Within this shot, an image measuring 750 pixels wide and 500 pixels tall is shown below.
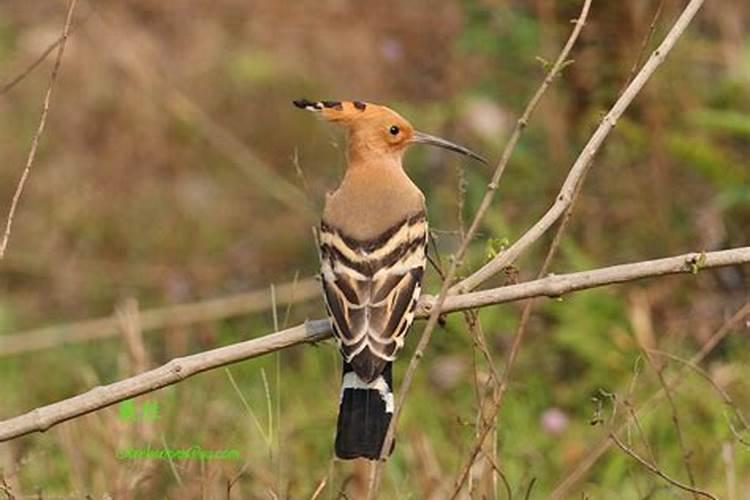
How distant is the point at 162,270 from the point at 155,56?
6.78 ft

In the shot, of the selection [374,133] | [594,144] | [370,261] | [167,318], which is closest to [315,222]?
[167,318]

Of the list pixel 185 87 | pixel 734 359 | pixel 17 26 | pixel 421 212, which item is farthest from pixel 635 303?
pixel 17 26

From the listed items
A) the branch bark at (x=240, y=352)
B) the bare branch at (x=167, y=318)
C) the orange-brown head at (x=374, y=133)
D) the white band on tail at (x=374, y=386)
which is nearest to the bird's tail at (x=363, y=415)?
the white band on tail at (x=374, y=386)

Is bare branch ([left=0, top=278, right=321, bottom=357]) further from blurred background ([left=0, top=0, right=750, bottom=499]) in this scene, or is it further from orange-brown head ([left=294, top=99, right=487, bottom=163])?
orange-brown head ([left=294, top=99, right=487, bottom=163])

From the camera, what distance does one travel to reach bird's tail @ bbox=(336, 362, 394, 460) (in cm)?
352

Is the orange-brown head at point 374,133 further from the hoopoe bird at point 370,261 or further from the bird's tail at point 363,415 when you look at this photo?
the bird's tail at point 363,415

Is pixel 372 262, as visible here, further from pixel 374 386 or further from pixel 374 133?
pixel 374 133

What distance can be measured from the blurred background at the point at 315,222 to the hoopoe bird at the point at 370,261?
0.13 m

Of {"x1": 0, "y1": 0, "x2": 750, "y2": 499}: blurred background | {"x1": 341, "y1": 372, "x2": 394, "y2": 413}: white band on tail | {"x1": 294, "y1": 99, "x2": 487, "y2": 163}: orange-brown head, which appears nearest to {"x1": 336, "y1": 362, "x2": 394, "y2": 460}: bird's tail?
{"x1": 341, "y1": 372, "x2": 394, "y2": 413}: white band on tail

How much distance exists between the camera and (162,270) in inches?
295

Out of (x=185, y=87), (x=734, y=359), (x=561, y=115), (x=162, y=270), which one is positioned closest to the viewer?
(x=734, y=359)

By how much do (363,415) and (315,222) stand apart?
3533 mm

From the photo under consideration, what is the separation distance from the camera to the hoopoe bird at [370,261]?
3656 mm

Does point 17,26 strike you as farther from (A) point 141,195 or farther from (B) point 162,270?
(B) point 162,270
